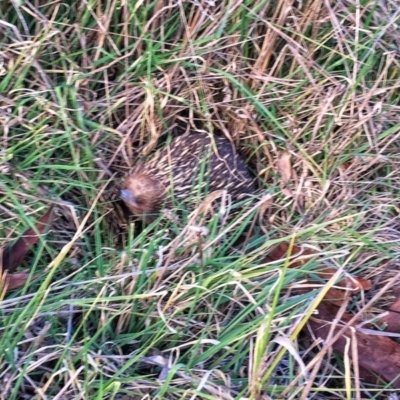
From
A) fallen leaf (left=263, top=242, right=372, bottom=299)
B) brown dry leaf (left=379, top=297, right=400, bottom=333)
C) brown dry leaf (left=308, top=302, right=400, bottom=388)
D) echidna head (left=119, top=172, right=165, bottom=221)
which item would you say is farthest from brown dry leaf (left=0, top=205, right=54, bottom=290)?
brown dry leaf (left=379, top=297, right=400, bottom=333)

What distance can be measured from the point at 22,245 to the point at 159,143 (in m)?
0.63

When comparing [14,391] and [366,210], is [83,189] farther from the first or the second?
[366,210]

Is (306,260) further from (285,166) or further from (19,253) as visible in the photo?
(19,253)

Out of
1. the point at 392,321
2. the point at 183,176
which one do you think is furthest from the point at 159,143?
the point at 392,321

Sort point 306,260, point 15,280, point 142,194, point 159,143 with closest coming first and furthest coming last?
point 15,280 → point 306,260 → point 142,194 → point 159,143

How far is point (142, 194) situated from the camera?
6.63ft

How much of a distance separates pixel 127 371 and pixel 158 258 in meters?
0.31

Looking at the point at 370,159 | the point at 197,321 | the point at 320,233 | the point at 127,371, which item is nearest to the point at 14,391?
the point at 127,371

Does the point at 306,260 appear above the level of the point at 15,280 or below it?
above

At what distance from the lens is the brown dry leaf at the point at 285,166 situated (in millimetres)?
2092

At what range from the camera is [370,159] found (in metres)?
2.08

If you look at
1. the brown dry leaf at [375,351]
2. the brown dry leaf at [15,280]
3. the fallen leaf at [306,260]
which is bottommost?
the brown dry leaf at [15,280]

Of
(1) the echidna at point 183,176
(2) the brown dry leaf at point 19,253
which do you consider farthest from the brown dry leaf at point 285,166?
(2) the brown dry leaf at point 19,253

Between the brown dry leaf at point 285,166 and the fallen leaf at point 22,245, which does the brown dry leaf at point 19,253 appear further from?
the brown dry leaf at point 285,166
